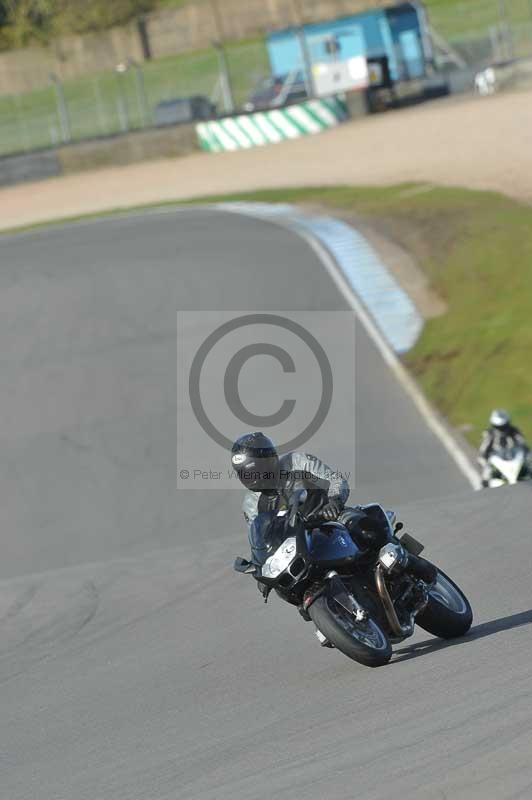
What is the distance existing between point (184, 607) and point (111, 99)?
147 feet

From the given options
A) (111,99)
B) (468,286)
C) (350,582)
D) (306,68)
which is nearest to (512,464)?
(350,582)

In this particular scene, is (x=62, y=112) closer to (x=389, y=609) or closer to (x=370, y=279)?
(x=370, y=279)

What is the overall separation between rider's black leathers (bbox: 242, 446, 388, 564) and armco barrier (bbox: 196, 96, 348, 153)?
37.3 m

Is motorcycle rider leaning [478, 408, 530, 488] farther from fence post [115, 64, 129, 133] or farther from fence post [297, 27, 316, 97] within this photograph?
fence post [115, 64, 129, 133]

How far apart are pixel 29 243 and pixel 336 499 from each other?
25.2 m

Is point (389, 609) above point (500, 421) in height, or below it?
above

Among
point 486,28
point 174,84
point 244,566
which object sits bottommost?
point 244,566

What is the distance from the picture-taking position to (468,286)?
77.6 feet

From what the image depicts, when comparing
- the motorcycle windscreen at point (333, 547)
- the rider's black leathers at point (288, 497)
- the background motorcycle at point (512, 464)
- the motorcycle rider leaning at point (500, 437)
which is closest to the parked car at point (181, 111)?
the motorcycle rider leaning at point (500, 437)

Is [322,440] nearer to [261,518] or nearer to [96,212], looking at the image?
[261,518]

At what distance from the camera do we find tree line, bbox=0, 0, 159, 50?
228ft

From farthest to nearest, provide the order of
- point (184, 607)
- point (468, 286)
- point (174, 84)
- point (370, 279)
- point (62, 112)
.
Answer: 1. point (174, 84)
2. point (62, 112)
3. point (370, 279)
4. point (468, 286)
5. point (184, 607)

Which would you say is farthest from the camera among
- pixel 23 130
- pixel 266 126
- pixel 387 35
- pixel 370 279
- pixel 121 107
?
pixel 387 35

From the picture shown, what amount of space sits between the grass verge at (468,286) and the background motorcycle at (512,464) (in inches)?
123
